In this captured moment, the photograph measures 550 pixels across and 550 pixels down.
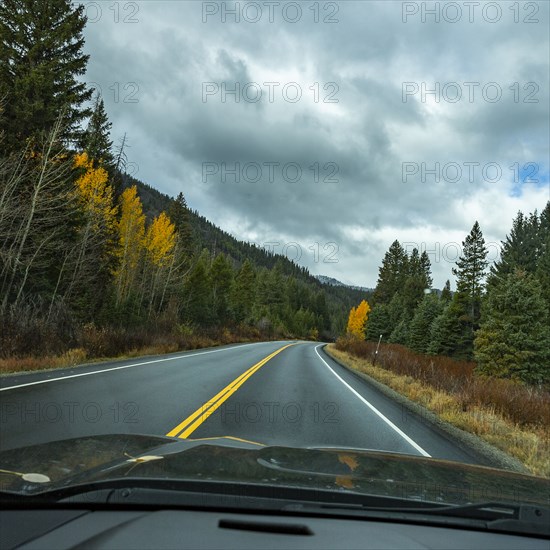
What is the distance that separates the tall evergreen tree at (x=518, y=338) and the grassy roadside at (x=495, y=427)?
65.5 feet

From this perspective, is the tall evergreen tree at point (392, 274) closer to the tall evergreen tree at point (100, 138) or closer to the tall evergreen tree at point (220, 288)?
the tall evergreen tree at point (220, 288)

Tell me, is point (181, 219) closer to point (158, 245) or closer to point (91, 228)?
point (158, 245)

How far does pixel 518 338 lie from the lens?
97.9 feet

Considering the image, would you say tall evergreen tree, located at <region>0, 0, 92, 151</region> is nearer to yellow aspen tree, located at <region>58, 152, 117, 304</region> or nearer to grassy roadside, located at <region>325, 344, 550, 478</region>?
yellow aspen tree, located at <region>58, 152, 117, 304</region>

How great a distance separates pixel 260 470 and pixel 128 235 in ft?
137

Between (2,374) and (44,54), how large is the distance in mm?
18781

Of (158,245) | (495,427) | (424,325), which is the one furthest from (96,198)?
(424,325)

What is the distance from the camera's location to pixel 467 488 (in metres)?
3.02

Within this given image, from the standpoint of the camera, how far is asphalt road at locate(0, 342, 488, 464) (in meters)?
6.73

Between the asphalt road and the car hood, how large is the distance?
1.95 metres

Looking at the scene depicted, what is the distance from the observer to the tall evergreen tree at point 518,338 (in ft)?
97.6

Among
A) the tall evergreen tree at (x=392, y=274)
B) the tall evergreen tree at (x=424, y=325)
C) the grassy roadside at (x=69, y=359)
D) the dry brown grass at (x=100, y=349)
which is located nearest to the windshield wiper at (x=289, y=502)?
the grassy roadside at (x=69, y=359)

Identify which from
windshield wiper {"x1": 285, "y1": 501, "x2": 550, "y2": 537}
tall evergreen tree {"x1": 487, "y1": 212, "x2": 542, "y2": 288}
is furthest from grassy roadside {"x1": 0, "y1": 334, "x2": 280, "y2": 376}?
tall evergreen tree {"x1": 487, "y1": 212, "x2": 542, "y2": 288}

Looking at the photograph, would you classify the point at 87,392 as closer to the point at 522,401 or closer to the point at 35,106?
the point at 522,401
